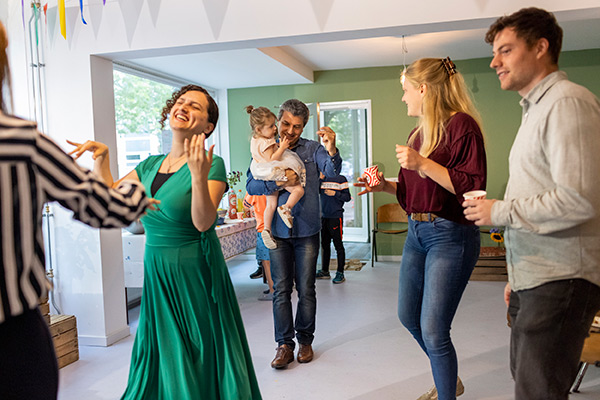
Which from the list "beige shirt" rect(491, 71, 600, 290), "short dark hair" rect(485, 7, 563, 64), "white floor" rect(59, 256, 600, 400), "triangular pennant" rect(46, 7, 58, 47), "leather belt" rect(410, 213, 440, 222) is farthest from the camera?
"triangular pennant" rect(46, 7, 58, 47)

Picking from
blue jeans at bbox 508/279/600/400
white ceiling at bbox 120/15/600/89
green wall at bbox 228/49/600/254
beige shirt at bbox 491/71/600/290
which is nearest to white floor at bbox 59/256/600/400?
blue jeans at bbox 508/279/600/400

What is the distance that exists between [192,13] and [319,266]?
12.3 ft

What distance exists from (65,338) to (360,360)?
1.99 meters

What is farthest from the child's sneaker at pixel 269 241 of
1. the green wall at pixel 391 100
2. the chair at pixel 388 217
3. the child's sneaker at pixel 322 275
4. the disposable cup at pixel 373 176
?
the green wall at pixel 391 100

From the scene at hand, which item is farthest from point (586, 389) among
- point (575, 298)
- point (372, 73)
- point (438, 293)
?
point (372, 73)

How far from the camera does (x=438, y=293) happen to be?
84.2 inches

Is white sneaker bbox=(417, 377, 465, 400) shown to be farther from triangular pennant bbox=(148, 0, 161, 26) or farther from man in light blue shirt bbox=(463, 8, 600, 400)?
triangular pennant bbox=(148, 0, 161, 26)

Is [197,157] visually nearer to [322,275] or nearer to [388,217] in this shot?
[322,275]

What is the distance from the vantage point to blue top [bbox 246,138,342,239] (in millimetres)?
3139

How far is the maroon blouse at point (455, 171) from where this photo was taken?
2.08 meters

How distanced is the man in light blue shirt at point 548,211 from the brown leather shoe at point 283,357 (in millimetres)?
1832

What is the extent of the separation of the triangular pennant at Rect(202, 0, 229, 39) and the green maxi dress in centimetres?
170

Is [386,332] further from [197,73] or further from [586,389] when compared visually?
[197,73]

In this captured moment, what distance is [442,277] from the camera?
212cm
